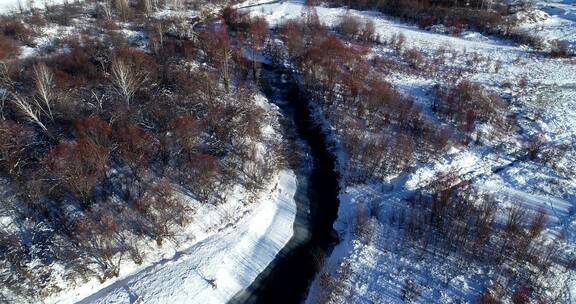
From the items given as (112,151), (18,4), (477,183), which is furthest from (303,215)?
(18,4)

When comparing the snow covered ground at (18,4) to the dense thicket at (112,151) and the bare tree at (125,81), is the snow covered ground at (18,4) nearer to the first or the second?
the dense thicket at (112,151)

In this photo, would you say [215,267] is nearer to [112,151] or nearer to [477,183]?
[112,151]

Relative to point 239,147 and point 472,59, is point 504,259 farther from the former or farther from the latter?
point 472,59

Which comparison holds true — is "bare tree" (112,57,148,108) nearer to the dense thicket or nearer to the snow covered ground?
the dense thicket

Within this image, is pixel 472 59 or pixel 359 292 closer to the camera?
pixel 359 292

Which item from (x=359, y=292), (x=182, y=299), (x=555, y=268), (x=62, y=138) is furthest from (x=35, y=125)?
(x=555, y=268)

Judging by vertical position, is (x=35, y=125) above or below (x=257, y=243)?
above

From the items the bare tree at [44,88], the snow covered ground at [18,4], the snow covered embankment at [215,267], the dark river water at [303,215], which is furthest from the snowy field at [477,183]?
the snow covered ground at [18,4]

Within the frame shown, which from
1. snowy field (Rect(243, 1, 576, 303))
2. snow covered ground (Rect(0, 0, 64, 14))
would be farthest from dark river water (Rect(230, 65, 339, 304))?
snow covered ground (Rect(0, 0, 64, 14))
